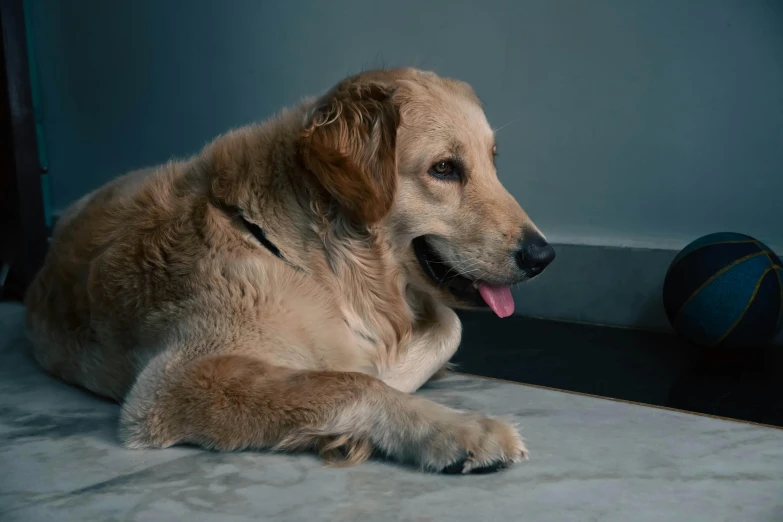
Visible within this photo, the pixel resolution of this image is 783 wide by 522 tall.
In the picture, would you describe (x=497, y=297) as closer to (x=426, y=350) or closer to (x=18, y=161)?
(x=426, y=350)

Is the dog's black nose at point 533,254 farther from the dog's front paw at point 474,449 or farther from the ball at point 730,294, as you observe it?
the ball at point 730,294

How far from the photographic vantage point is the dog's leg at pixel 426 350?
2379mm

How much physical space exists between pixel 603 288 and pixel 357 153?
231 cm

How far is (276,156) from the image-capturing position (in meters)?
2.28

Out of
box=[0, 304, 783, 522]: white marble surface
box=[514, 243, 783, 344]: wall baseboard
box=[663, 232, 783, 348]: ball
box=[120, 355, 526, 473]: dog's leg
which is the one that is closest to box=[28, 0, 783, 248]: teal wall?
box=[514, 243, 783, 344]: wall baseboard

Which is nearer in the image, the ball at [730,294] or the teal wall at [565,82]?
the ball at [730,294]

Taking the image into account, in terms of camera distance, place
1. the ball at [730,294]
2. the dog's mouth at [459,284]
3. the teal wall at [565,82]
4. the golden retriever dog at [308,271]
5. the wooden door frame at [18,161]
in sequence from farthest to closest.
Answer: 1. the wooden door frame at [18,161]
2. the teal wall at [565,82]
3. the ball at [730,294]
4. the dog's mouth at [459,284]
5. the golden retriever dog at [308,271]

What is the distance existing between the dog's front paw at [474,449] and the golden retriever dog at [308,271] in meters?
0.06

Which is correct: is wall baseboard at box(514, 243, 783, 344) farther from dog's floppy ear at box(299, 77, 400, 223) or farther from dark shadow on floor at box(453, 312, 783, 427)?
dog's floppy ear at box(299, 77, 400, 223)

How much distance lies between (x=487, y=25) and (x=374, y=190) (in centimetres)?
244

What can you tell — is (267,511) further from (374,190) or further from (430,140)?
(430,140)

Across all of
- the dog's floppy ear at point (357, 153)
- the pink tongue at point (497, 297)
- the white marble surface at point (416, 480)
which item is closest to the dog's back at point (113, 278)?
the white marble surface at point (416, 480)

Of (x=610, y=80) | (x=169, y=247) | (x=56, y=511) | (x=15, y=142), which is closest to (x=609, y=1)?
(x=610, y=80)

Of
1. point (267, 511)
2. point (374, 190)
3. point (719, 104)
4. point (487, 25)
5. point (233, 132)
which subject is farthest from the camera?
point (487, 25)
